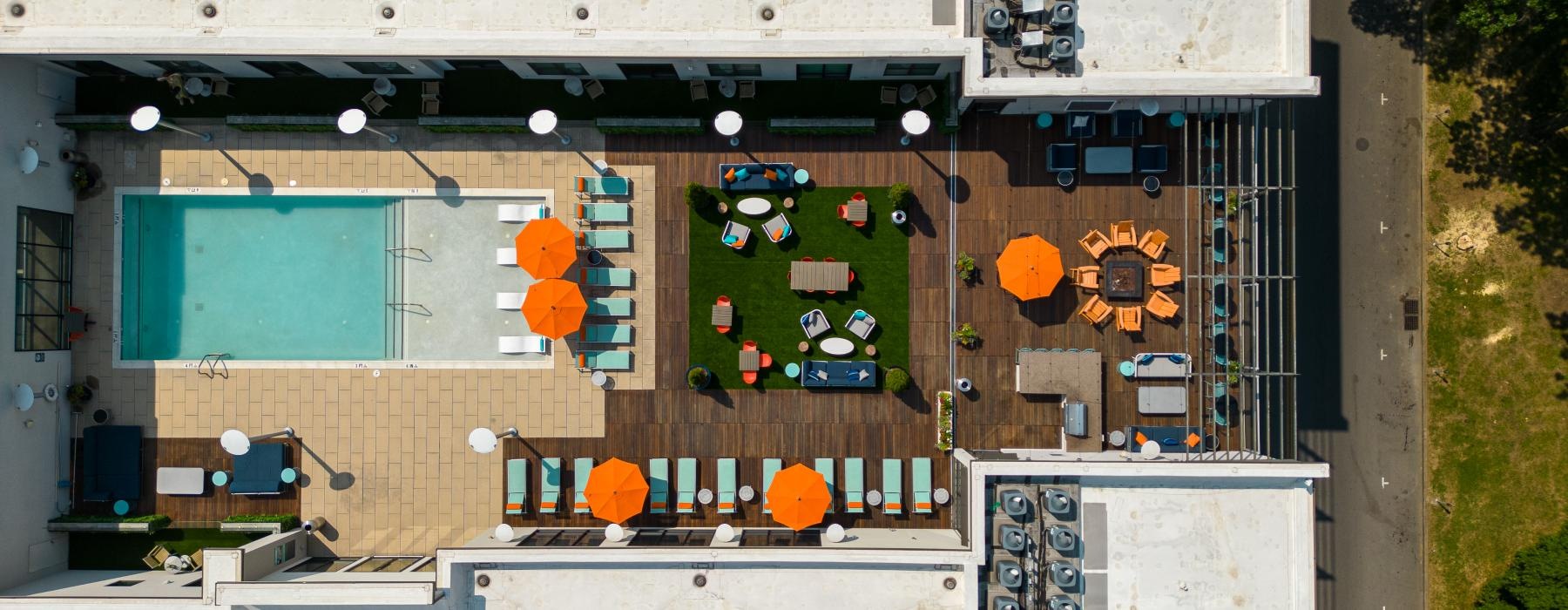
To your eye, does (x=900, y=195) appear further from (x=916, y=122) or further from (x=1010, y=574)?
(x=1010, y=574)

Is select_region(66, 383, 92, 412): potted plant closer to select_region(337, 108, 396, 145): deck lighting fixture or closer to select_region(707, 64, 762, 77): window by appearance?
select_region(337, 108, 396, 145): deck lighting fixture

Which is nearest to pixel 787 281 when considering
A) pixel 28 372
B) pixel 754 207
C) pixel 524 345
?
pixel 754 207

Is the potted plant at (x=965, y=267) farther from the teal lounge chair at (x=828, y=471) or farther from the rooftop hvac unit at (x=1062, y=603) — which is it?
the rooftop hvac unit at (x=1062, y=603)

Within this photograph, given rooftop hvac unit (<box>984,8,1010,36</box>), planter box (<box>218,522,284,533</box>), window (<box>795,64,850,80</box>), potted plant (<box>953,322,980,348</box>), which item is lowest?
planter box (<box>218,522,284,533</box>)

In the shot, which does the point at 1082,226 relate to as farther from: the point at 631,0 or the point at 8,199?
the point at 8,199

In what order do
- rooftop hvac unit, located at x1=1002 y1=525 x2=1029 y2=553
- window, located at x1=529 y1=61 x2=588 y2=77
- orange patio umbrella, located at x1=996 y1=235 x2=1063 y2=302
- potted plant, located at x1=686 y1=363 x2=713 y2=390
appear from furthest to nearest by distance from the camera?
potted plant, located at x1=686 y1=363 x2=713 y2=390 → window, located at x1=529 y1=61 x2=588 y2=77 → orange patio umbrella, located at x1=996 y1=235 x2=1063 y2=302 → rooftop hvac unit, located at x1=1002 y1=525 x2=1029 y2=553

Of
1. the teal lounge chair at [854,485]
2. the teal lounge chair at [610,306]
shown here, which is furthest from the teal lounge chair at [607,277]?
the teal lounge chair at [854,485]

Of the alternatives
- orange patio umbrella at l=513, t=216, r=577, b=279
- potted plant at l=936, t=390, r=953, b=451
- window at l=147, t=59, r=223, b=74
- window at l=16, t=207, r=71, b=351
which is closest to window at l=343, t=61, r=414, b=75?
window at l=147, t=59, r=223, b=74
